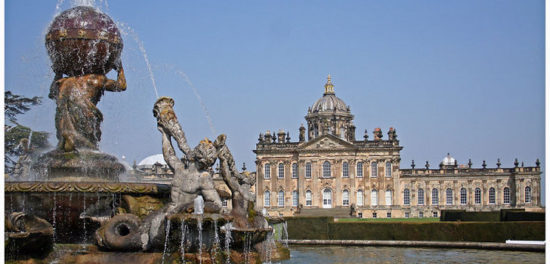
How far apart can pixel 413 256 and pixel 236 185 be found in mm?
5144

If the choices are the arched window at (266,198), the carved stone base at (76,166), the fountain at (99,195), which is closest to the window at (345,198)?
the arched window at (266,198)

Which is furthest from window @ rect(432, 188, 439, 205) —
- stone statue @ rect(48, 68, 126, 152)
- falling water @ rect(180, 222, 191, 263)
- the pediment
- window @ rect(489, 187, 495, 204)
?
falling water @ rect(180, 222, 191, 263)

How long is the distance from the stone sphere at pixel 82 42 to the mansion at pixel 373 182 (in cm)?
6036

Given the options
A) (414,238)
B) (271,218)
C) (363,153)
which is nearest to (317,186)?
(363,153)

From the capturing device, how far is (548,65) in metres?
9.27

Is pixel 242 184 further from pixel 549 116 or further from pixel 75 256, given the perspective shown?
pixel 549 116

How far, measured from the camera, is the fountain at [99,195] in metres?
10.7

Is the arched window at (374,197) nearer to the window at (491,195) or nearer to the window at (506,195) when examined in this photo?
the window at (491,195)

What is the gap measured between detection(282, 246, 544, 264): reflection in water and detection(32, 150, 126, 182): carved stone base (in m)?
4.44

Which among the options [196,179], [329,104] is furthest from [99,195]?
[329,104]

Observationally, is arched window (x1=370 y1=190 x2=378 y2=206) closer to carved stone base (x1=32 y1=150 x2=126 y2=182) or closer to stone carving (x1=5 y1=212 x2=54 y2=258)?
carved stone base (x1=32 y1=150 x2=126 y2=182)

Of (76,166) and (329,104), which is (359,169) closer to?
(329,104)

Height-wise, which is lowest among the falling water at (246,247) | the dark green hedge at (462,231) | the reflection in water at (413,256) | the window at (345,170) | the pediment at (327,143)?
the reflection in water at (413,256)

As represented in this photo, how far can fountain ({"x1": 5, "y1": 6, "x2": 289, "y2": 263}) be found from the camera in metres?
10.7
